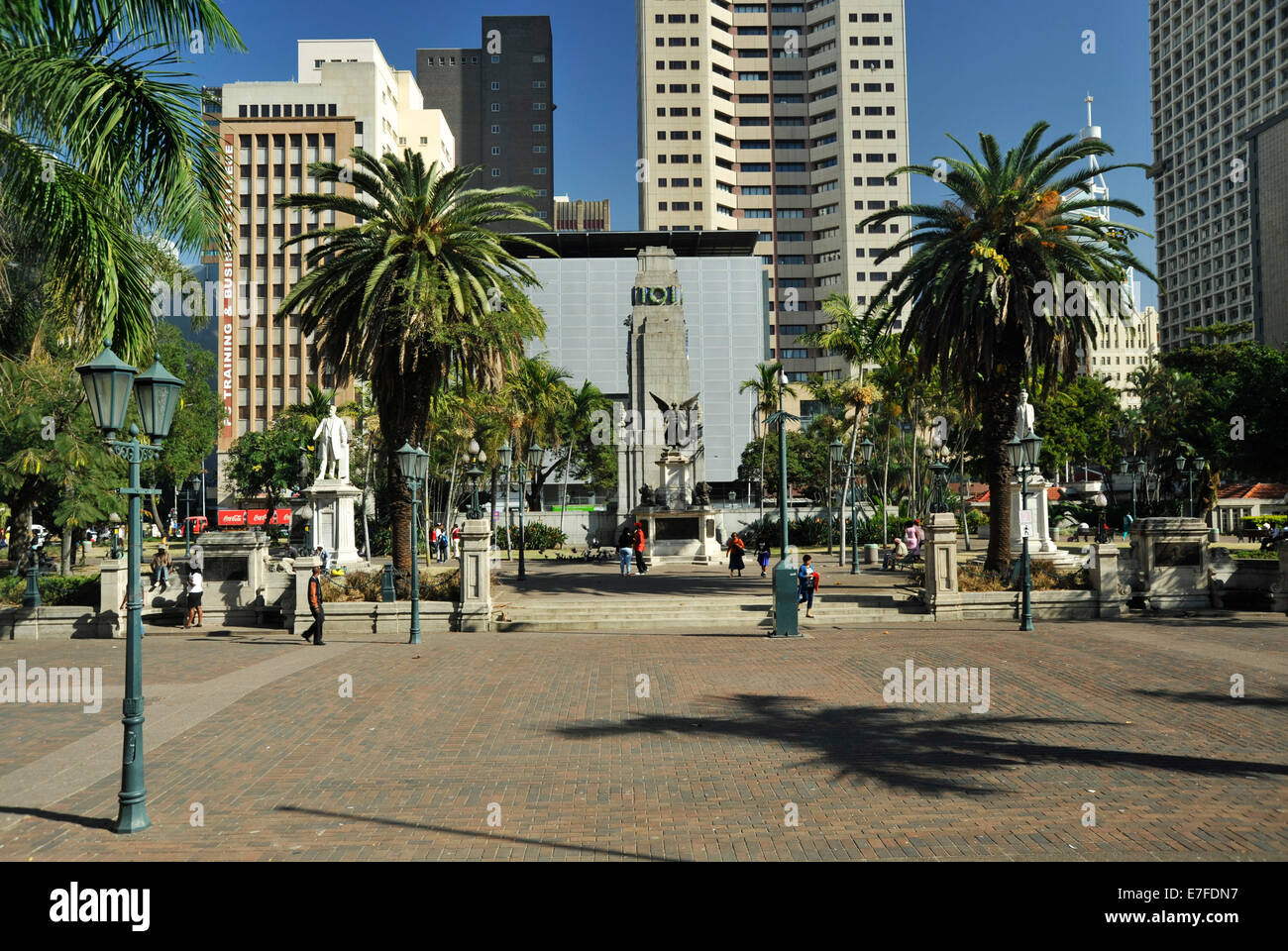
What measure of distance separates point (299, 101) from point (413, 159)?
100499 mm

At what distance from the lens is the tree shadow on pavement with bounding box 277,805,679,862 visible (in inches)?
263

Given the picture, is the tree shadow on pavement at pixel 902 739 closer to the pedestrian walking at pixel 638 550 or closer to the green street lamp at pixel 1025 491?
the green street lamp at pixel 1025 491

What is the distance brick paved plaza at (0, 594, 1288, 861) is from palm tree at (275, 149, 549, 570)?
28.1 ft

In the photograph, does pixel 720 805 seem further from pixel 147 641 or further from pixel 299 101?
pixel 299 101

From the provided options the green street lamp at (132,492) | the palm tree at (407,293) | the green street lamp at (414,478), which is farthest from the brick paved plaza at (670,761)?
the palm tree at (407,293)

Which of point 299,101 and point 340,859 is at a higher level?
point 299,101

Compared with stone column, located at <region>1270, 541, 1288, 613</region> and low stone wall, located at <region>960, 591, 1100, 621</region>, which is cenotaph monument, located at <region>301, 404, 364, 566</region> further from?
stone column, located at <region>1270, 541, 1288, 613</region>

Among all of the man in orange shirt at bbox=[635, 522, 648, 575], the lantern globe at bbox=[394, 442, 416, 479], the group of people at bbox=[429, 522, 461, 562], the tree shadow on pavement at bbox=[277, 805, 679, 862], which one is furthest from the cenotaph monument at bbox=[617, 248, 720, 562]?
the tree shadow on pavement at bbox=[277, 805, 679, 862]

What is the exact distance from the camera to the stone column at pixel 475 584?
792 inches

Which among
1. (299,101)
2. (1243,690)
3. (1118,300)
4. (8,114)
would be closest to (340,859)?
(8,114)

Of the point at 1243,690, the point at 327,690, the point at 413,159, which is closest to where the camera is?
the point at 1243,690

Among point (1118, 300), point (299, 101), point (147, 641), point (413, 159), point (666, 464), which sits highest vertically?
point (299, 101)

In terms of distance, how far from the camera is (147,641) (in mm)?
18719

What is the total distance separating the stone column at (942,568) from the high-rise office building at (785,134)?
9308cm
